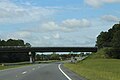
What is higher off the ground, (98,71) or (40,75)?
(40,75)

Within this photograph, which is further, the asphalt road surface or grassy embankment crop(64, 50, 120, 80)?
grassy embankment crop(64, 50, 120, 80)

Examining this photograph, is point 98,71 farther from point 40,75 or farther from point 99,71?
point 40,75

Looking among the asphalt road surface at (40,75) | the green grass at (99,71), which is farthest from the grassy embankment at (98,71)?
the asphalt road surface at (40,75)

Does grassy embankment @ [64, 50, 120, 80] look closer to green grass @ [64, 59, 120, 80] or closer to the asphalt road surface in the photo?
green grass @ [64, 59, 120, 80]

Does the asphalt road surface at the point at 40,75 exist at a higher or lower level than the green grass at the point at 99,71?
higher

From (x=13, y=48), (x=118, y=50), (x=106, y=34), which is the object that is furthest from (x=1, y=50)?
(x=106, y=34)

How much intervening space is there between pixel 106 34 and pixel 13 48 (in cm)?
5205

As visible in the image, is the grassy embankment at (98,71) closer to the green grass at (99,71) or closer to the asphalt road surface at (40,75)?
the green grass at (99,71)

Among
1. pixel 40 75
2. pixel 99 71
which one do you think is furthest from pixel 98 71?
pixel 40 75

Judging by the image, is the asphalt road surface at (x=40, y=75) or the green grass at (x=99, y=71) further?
the green grass at (x=99, y=71)

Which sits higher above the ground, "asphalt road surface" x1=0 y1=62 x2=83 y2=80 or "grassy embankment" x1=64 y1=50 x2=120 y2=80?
"asphalt road surface" x1=0 y1=62 x2=83 y2=80

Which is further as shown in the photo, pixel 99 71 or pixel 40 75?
pixel 99 71

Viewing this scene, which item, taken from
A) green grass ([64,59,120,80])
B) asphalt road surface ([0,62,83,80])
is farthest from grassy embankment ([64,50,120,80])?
asphalt road surface ([0,62,83,80])

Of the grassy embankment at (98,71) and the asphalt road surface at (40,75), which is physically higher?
the asphalt road surface at (40,75)
